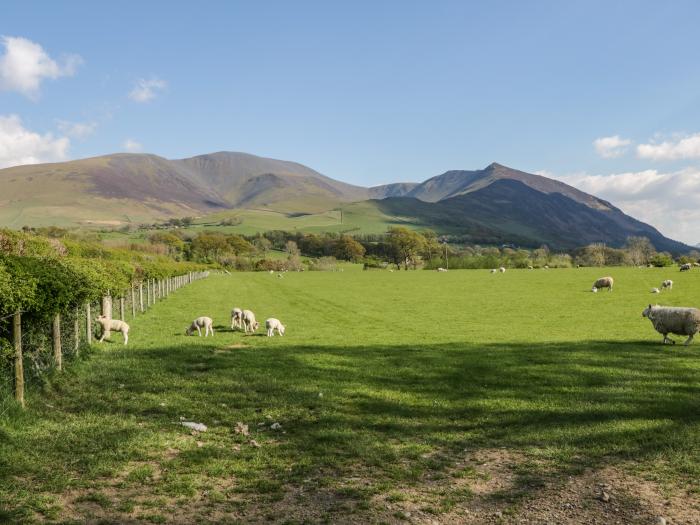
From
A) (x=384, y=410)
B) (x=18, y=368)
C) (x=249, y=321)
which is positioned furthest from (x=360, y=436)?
(x=249, y=321)

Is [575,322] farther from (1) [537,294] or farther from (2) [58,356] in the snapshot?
(2) [58,356]

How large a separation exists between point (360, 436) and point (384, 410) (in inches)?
83.6

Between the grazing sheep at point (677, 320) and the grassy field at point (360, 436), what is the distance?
1.29m

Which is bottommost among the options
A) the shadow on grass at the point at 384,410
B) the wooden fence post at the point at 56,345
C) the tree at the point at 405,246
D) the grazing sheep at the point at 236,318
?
the shadow on grass at the point at 384,410

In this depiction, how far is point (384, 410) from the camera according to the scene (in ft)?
41.2

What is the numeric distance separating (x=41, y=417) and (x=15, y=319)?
109 inches

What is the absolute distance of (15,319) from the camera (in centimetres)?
1235

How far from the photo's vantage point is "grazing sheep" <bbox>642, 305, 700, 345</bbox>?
23.0m

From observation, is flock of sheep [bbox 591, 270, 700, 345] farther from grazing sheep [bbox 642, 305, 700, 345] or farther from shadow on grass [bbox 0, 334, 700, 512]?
shadow on grass [bbox 0, 334, 700, 512]

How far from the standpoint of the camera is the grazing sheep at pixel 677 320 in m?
23.0

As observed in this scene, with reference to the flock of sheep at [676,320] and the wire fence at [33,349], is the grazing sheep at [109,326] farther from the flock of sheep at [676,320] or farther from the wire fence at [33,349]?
the flock of sheep at [676,320]

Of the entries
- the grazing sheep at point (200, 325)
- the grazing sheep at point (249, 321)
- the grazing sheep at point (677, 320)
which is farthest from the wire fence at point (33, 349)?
the grazing sheep at point (677, 320)

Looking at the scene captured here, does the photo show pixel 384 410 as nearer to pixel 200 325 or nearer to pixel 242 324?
pixel 200 325

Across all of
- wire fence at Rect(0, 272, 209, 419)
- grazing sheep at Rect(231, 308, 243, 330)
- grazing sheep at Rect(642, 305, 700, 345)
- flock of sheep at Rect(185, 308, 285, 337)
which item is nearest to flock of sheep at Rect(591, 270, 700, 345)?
grazing sheep at Rect(642, 305, 700, 345)
